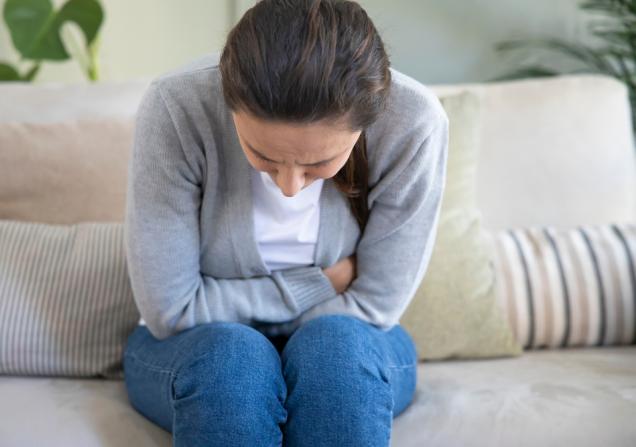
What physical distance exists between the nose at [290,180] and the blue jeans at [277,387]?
0.23 metres

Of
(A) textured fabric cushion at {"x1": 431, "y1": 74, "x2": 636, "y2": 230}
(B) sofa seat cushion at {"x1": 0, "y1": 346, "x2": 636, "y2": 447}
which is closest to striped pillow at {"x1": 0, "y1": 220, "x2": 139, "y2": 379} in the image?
(B) sofa seat cushion at {"x1": 0, "y1": 346, "x2": 636, "y2": 447}

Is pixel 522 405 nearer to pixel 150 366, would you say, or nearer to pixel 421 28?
pixel 150 366

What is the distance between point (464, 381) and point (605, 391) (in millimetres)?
226

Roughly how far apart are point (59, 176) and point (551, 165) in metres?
0.98

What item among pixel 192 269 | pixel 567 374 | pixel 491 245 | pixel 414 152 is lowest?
pixel 567 374

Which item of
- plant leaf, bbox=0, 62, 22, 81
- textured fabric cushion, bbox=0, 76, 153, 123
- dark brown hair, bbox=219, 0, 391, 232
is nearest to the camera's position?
dark brown hair, bbox=219, 0, 391, 232

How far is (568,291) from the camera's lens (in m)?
1.59

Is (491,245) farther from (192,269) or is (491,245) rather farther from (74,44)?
(74,44)

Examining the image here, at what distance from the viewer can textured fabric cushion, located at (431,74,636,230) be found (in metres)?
1.72

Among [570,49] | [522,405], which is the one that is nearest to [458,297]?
[522,405]

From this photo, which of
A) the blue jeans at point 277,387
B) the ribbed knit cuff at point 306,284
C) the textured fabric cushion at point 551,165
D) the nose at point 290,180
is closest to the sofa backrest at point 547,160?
the textured fabric cushion at point 551,165

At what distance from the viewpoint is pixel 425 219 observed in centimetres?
127

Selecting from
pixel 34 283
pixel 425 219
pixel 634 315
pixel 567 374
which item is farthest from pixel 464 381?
pixel 34 283

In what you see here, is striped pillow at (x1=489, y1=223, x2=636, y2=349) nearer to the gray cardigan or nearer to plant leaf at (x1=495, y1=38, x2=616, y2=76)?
the gray cardigan
